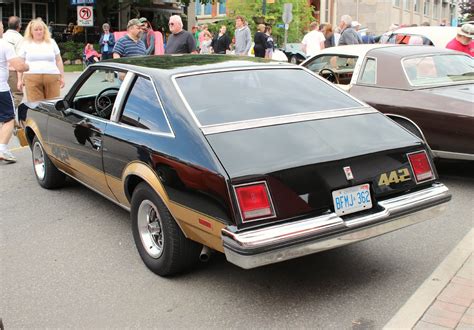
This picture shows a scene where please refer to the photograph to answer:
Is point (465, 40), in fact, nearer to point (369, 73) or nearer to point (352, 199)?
point (369, 73)

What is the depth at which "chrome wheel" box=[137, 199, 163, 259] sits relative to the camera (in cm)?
402

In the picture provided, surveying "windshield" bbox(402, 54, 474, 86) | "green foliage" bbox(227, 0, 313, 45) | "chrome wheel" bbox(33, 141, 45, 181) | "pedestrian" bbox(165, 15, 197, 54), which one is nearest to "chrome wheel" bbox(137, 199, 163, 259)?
"chrome wheel" bbox(33, 141, 45, 181)

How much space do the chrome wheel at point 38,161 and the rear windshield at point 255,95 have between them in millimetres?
2915

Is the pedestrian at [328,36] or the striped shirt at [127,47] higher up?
the pedestrian at [328,36]

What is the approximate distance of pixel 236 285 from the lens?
3.84 meters

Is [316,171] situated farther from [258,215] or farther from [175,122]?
[175,122]

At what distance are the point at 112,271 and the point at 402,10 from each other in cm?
6260

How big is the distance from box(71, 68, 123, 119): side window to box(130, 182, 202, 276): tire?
1250 mm

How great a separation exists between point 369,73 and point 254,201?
162 inches

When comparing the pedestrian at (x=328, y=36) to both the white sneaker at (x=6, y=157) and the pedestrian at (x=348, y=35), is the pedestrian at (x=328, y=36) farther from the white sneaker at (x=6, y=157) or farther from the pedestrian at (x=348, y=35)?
the white sneaker at (x=6, y=157)

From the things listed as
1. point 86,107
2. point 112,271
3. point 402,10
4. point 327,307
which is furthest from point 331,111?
point 402,10

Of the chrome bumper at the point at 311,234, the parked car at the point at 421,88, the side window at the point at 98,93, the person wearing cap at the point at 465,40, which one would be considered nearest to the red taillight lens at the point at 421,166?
the chrome bumper at the point at 311,234

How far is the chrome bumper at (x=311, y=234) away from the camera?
3.12 meters

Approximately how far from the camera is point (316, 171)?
342 centimetres
